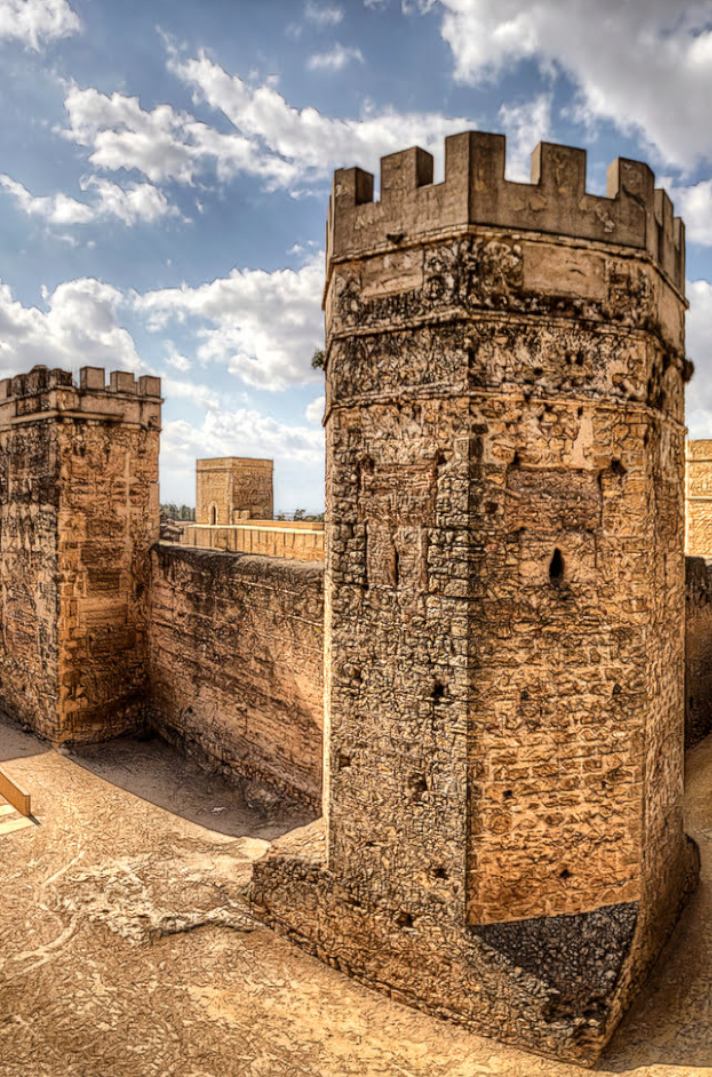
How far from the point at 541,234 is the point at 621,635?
295 centimetres

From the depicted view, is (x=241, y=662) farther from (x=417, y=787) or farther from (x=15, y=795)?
(x=417, y=787)

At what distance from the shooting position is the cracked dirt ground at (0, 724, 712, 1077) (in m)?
4.55

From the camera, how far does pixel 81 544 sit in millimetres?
10656

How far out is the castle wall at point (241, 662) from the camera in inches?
305

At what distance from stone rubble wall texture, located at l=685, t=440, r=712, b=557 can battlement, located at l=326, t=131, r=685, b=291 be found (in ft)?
41.5

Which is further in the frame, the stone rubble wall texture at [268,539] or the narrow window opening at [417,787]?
the stone rubble wall texture at [268,539]

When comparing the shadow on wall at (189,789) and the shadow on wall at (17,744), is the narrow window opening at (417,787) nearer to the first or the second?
the shadow on wall at (189,789)

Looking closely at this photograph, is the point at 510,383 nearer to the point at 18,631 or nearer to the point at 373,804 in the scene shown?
the point at 373,804

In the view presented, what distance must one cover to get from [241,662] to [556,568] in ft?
16.8

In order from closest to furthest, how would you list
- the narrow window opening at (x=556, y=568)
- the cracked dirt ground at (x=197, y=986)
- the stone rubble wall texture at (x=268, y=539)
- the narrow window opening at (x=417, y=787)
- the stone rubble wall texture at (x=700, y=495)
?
the cracked dirt ground at (x=197, y=986) < the narrow window opening at (x=556, y=568) < the narrow window opening at (x=417, y=787) < the stone rubble wall texture at (x=268, y=539) < the stone rubble wall texture at (x=700, y=495)

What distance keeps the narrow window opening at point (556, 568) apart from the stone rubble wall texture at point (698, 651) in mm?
5644

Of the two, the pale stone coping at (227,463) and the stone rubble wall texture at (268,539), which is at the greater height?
the pale stone coping at (227,463)

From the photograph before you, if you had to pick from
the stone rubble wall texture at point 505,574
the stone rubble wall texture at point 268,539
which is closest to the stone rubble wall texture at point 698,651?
the stone rubble wall texture at point 505,574

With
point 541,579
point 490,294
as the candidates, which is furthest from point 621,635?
point 490,294
